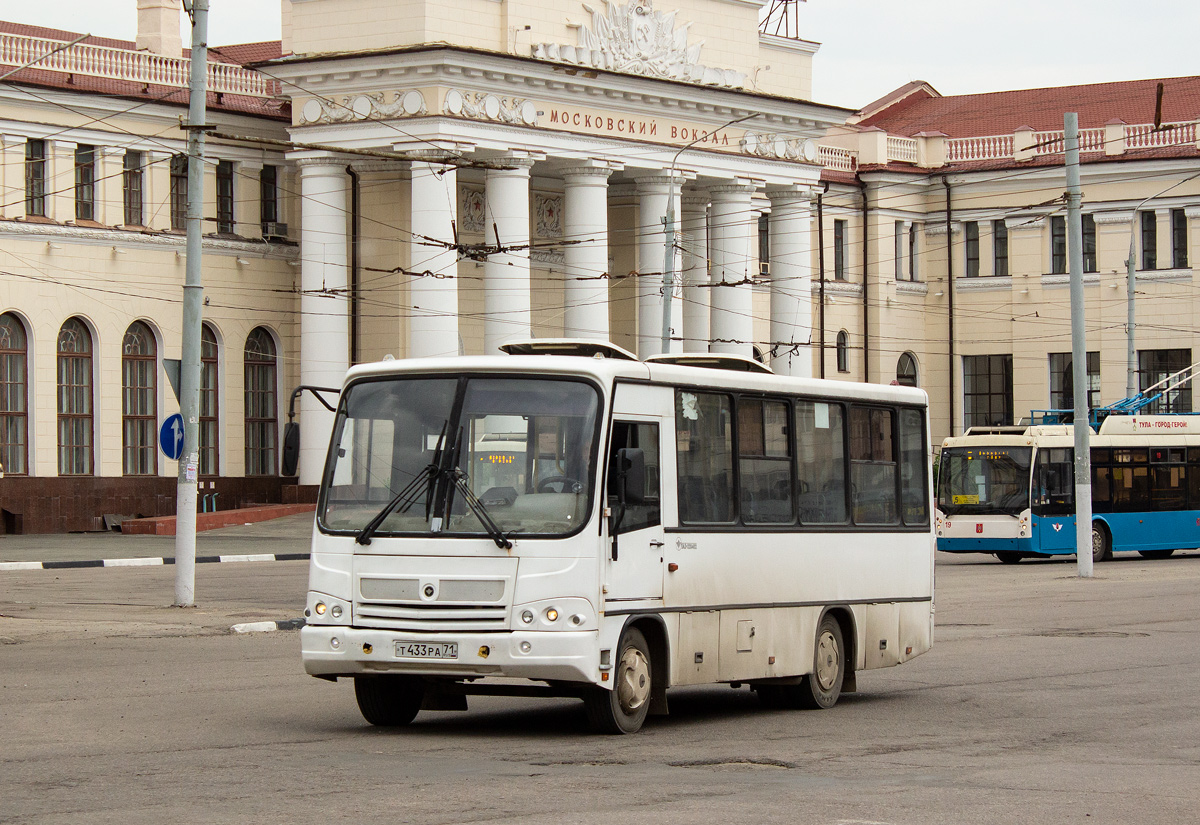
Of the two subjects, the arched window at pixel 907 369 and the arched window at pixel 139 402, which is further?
the arched window at pixel 907 369

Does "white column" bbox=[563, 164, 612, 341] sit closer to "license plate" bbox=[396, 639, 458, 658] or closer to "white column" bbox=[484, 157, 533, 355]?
"white column" bbox=[484, 157, 533, 355]

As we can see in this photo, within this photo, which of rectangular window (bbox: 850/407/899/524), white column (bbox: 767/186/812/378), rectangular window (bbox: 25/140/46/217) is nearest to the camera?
rectangular window (bbox: 850/407/899/524)

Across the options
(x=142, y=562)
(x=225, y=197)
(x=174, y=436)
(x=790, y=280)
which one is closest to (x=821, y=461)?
(x=174, y=436)

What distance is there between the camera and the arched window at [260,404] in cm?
5022

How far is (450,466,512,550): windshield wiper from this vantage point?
12.2 meters

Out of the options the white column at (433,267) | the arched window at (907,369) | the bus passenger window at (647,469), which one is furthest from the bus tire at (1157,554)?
the bus passenger window at (647,469)

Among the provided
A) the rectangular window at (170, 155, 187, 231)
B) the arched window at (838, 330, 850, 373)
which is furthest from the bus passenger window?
the arched window at (838, 330, 850, 373)

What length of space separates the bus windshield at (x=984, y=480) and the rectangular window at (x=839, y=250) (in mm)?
26286

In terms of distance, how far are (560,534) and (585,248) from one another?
38.6 metres

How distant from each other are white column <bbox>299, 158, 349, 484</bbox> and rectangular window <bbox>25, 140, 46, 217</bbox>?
642 centimetres

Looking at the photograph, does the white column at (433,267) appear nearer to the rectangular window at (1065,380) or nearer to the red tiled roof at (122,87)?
the red tiled roof at (122,87)

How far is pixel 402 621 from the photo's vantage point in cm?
1234

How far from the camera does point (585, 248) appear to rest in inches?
1992

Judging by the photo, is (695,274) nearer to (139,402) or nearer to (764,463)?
(139,402)
